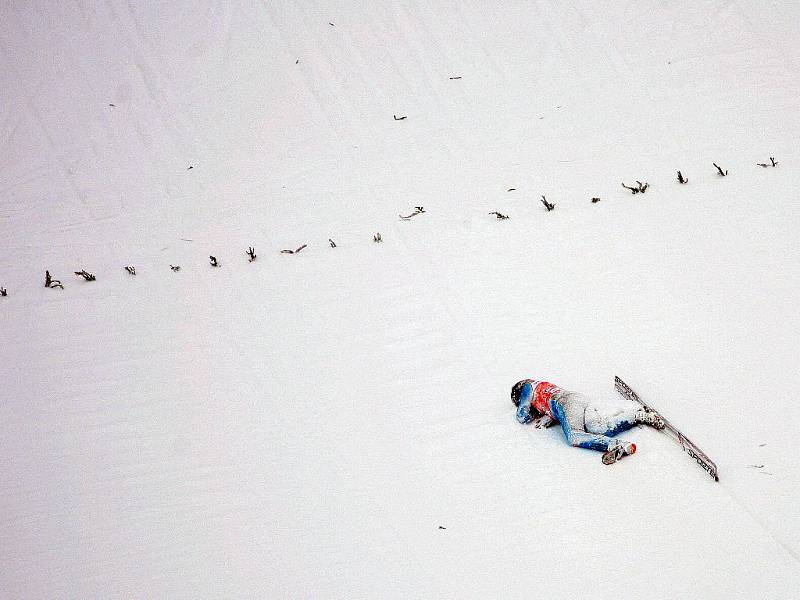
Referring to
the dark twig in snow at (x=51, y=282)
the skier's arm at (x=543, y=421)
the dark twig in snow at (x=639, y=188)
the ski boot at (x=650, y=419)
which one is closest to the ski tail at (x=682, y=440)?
the ski boot at (x=650, y=419)

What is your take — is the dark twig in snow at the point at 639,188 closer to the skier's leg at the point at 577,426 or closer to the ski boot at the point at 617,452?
the skier's leg at the point at 577,426

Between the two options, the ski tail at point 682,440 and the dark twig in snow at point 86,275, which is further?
the dark twig in snow at point 86,275

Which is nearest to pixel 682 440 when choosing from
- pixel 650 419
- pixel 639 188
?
pixel 650 419

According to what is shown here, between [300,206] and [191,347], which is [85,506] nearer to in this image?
[191,347]

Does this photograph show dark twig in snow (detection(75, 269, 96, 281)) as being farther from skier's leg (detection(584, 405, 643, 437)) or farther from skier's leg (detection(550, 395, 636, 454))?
skier's leg (detection(584, 405, 643, 437))

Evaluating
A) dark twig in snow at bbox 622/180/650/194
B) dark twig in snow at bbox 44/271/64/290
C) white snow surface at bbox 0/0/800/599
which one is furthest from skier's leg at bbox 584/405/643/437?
dark twig in snow at bbox 44/271/64/290

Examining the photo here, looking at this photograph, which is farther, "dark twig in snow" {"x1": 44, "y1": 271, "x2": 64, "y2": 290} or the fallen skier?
"dark twig in snow" {"x1": 44, "y1": 271, "x2": 64, "y2": 290}
